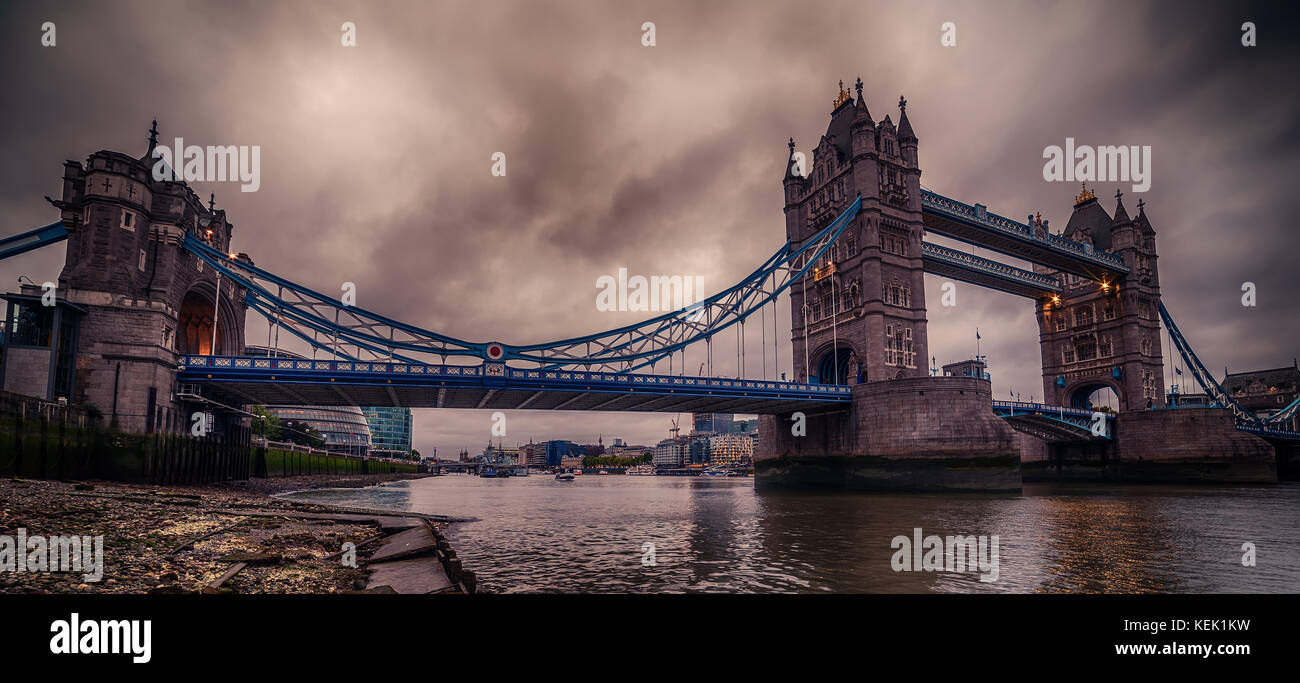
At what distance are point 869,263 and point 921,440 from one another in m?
16.6

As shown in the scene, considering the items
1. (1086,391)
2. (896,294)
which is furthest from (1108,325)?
(896,294)

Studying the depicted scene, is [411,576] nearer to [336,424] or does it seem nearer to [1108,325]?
[1108,325]

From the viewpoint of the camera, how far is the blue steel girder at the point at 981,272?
192 feet

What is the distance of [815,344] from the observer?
59.1 meters

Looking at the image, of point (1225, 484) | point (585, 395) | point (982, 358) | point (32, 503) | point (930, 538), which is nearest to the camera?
point (32, 503)

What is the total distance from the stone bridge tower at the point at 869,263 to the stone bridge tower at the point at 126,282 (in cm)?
4278

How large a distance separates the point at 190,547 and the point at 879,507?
27.3 meters

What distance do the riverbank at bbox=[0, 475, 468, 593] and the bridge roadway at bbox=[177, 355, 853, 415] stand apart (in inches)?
717

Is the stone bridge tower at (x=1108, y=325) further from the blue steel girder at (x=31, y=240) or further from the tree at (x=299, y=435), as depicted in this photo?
the tree at (x=299, y=435)

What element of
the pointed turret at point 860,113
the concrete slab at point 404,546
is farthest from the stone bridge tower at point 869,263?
the concrete slab at point 404,546

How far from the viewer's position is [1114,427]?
2384 inches
